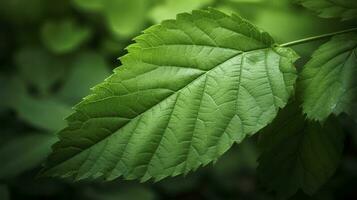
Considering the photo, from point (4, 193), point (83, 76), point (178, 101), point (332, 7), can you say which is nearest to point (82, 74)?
point (83, 76)

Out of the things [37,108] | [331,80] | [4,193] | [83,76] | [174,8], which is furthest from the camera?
[83,76]

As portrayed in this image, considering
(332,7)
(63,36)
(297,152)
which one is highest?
(63,36)

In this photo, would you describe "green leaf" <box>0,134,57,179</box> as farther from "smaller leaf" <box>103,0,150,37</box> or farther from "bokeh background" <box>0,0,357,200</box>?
"smaller leaf" <box>103,0,150,37</box>

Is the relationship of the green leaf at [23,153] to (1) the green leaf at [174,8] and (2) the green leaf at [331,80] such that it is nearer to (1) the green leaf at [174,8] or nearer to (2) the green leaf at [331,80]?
(1) the green leaf at [174,8]

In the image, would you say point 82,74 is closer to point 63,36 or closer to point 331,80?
point 63,36

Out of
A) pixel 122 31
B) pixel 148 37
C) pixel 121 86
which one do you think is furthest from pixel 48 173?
pixel 122 31

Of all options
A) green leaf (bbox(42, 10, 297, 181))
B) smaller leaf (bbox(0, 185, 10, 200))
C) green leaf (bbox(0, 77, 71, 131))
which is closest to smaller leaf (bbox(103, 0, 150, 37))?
green leaf (bbox(0, 77, 71, 131))

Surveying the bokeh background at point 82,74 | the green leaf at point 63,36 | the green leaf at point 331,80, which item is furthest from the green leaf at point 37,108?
the green leaf at point 331,80
